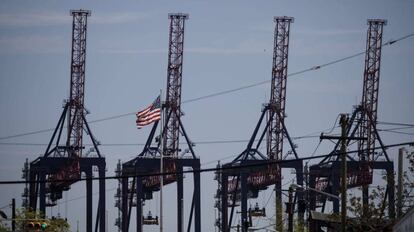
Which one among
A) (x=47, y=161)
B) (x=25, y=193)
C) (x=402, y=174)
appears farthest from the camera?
(x=25, y=193)

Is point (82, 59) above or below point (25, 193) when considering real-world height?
above

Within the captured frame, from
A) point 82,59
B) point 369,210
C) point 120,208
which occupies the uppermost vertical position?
point 82,59

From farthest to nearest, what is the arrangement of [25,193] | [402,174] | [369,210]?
[25,193]
[369,210]
[402,174]

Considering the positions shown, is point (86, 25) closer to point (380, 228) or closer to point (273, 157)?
point (273, 157)

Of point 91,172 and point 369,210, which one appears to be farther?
point 91,172

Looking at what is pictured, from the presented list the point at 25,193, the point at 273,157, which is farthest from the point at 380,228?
the point at 25,193

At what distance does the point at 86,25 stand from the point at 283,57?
82.1 ft

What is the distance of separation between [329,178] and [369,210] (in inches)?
2951

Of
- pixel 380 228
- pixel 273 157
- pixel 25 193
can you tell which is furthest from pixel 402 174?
pixel 25 193

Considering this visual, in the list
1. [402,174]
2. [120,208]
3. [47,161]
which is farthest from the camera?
[120,208]

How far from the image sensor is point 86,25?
443 ft

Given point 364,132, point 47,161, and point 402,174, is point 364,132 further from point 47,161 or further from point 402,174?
point 402,174

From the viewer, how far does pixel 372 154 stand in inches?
5487

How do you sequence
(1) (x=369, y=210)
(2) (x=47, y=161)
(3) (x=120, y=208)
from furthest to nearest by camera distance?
(3) (x=120, y=208)
(2) (x=47, y=161)
(1) (x=369, y=210)
